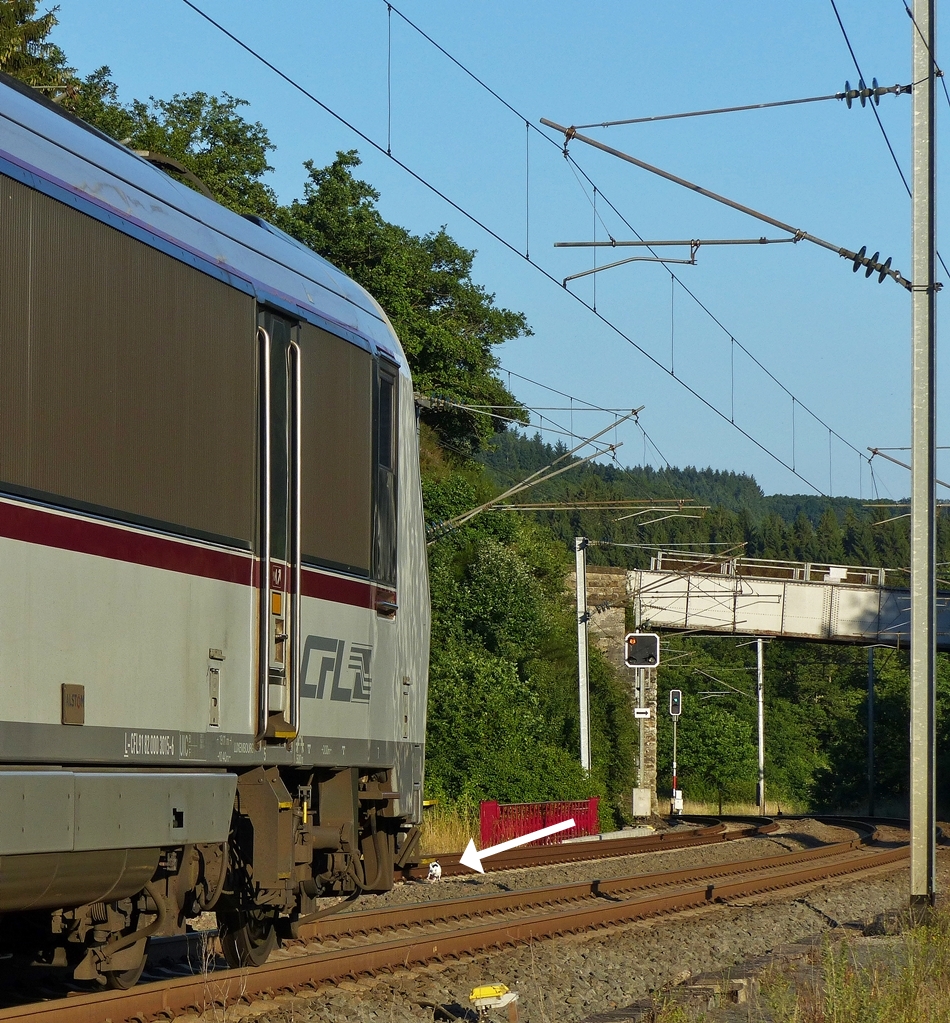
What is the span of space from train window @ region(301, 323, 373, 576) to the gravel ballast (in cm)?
248

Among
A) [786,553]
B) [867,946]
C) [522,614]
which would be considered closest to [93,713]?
[867,946]

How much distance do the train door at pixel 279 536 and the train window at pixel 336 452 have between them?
13cm

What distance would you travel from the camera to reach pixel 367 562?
8953mm

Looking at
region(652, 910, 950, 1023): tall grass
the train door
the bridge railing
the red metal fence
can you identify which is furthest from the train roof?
the bridge railing

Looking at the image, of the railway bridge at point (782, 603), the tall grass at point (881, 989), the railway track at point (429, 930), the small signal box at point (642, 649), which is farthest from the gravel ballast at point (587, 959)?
the railway bridge at point (782, 603)

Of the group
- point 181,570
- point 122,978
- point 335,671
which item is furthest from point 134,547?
point 122,978

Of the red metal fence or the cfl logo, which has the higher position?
the cfl logo

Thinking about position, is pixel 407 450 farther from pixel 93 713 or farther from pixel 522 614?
pixel 522 614

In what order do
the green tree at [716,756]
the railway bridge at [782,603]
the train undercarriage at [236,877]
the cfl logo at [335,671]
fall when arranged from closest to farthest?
1. the train undercarriage at [236,877]
2. the cfl logo at [335,671]
3. the railway bridge at [782,603]
4. the green tree at [716,756]

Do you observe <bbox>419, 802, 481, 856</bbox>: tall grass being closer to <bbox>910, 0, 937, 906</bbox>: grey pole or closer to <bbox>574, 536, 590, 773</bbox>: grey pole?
<bbox>574, 536, 590, 773</bbox>: grey pole

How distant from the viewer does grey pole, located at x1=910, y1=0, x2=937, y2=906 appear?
1424cm

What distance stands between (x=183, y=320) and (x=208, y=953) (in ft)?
14.2

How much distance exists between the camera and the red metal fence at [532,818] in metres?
24.7

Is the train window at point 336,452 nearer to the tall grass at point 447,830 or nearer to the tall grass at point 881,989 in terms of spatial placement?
the tall grass at point 881,989
